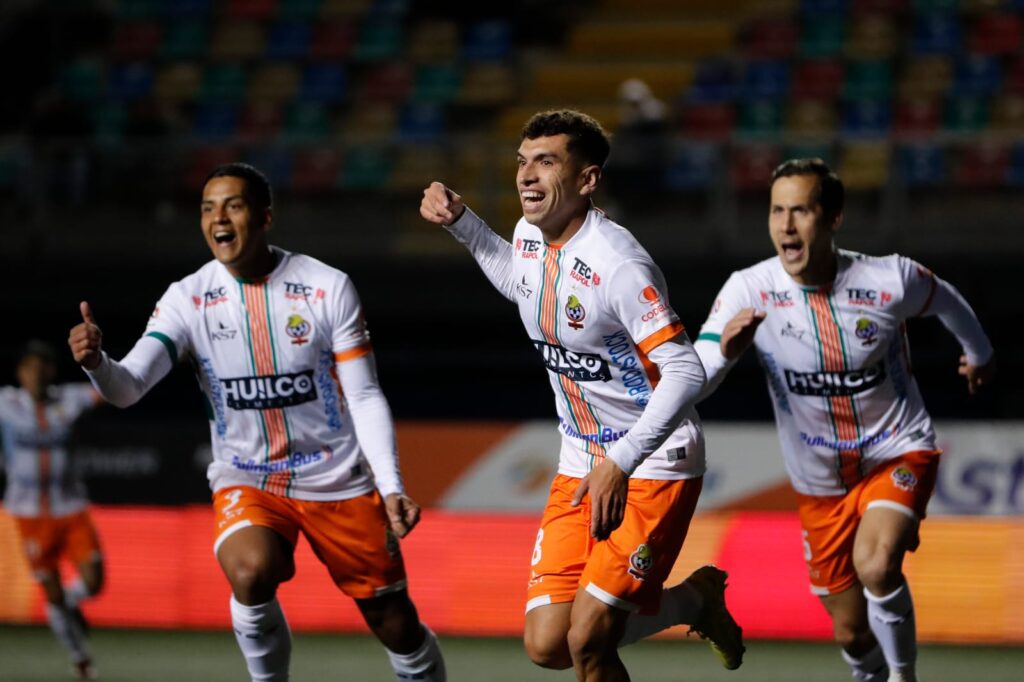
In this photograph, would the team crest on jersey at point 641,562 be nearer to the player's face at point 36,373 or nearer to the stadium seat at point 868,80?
the player's face at point 36,373

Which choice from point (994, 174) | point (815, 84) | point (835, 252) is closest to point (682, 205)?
point (994, 174)

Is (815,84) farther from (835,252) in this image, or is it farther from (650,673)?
(835,252)

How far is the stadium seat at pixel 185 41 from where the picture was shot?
18.1 m

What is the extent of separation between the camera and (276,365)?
6.31m

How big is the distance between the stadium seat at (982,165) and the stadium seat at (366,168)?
4.40 meters

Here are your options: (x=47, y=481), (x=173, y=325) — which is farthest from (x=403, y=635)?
(x=47, y=481)

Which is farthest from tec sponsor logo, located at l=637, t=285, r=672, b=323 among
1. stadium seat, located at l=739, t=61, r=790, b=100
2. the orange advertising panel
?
stadium seat, located at l=739, t=61, r=790, b=100

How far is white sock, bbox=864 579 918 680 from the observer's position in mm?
6523

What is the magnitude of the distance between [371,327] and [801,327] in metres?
7.94

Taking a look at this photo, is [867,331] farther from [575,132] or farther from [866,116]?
[866,116]

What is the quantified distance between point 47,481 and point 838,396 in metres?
5.70

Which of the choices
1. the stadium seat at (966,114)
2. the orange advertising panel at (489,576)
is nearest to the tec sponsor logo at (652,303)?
the orange advertising panel at (489,576)

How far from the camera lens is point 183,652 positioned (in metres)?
10.1

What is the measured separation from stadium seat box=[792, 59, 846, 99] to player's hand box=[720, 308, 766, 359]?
1043cm
